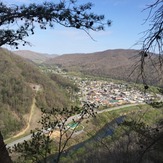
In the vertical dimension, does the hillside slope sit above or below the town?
above

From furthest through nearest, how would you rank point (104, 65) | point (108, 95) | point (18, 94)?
point (104, 65), point (108, 95), point (18, 94)

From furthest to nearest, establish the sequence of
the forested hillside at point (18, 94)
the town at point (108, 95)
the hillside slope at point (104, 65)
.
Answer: the hillside slope at point (104, 65) → the town at point (108, 95) → the forested hillside at point (18, 94)

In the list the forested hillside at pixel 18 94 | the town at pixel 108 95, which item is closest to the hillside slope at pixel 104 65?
the town at pixel 108 95

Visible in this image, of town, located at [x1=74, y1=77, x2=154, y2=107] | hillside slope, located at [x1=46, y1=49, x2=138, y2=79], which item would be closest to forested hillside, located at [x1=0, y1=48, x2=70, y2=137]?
town, located at [x1=74, y1=77, x2=154, y2=107]

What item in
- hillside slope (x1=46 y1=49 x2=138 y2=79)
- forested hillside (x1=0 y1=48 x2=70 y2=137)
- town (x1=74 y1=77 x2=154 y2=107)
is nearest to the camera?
forested hillside (x1=0 y1=48 x2=70 y2=137)

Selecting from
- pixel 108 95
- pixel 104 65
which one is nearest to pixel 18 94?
pixel 108 95

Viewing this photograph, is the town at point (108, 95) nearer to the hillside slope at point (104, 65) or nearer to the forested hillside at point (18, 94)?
the forested hillside at point (18, 94)

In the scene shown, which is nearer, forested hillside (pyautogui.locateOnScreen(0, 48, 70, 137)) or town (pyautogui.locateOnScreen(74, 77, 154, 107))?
forested hillside (pyautogui.locateOnScreen(0, 48, 70, 137))

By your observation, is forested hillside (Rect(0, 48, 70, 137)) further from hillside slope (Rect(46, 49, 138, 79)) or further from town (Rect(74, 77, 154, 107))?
hillside slope (Rect(46, 49, 138, 79))

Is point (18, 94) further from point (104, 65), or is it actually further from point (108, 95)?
point (104, 65)
